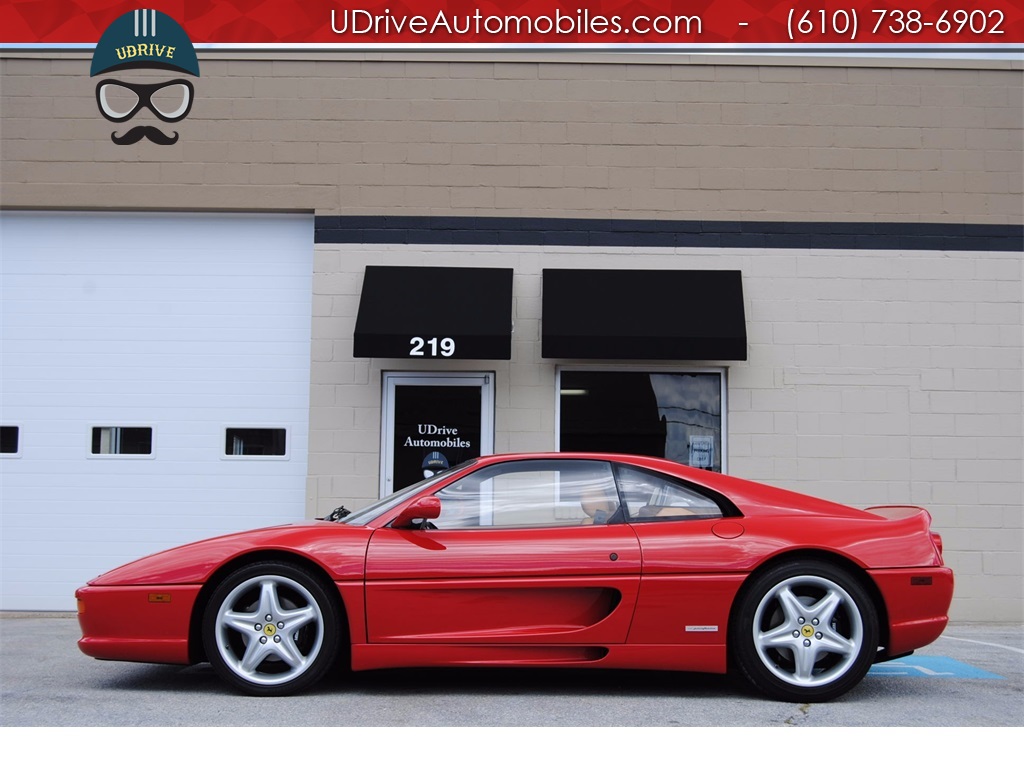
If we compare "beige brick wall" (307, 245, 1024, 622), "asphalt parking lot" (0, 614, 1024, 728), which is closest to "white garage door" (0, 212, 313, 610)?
"beige brick wall" (307, 245, 1024, 622)

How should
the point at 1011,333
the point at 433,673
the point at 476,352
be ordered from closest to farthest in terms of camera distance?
the point at 433,673 < the point at 476,352 < the point at 1011,333

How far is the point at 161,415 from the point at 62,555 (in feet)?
5.01

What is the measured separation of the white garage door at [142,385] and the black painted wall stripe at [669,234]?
3.30 feet

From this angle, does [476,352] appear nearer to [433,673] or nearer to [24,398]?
[433,673]

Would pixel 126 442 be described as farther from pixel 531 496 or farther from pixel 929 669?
pixel 929 669

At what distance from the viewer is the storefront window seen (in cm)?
916

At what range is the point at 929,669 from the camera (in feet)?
21.5

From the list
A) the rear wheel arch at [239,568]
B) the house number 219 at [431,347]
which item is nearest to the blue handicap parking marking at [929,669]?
the rear wheel arch at [239,568]

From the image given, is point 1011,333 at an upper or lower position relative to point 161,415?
upper

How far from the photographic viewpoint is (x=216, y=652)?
17.3 ft

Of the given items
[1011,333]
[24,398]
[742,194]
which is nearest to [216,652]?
[24,398]

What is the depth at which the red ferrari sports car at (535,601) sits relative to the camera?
207 inches
